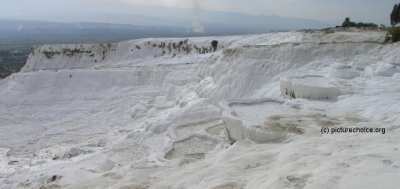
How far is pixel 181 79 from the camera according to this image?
20.2m

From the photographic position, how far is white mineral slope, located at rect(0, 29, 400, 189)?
594 cm

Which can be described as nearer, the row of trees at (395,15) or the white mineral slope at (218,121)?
the white mineral slope at (218,121)

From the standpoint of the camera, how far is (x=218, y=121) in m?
12.9

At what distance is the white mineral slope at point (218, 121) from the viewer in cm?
594

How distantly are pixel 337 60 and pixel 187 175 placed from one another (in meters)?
10.3

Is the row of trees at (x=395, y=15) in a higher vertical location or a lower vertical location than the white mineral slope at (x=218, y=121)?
higher

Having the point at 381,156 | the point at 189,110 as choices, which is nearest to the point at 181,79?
the point at 189,110

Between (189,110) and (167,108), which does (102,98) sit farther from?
(189,110)

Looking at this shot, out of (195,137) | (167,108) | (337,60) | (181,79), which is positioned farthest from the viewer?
(181,79)

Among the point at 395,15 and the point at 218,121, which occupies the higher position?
the point at 395,15

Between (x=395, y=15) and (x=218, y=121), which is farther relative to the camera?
(x=395, y=15)

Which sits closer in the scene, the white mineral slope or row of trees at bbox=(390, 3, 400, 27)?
the white mineral slope

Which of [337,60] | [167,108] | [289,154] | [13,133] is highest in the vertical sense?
[337,60]

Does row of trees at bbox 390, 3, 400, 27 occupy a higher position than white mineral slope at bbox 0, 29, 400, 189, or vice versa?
row of trees at bbox 390, 3, 400, 27
